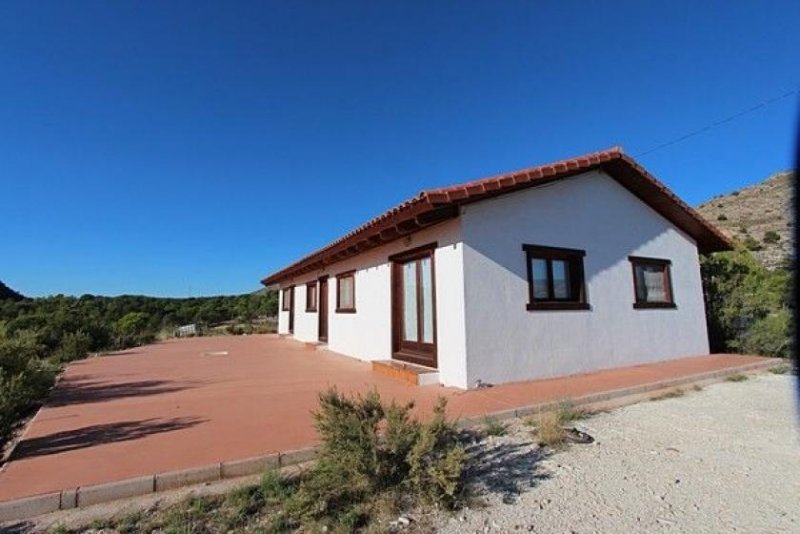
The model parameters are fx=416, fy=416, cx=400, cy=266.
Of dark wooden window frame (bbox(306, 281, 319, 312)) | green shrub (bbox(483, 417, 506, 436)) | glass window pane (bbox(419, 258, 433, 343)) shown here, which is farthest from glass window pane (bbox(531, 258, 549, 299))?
dark wooden window frame (bbox(306, 281, 319, 312))

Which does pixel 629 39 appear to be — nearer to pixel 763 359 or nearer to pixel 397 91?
pixel 397 91

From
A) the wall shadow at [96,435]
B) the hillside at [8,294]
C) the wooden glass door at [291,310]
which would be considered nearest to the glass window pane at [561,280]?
the wall shadow at [96,435]

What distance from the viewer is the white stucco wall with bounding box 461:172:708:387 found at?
6781 mm

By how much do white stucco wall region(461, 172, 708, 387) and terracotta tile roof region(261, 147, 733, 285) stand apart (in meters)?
0.24

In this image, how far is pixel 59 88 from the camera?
859 centimetres

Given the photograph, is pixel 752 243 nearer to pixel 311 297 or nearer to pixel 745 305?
pixel 745 305

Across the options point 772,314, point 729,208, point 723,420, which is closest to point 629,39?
point 772,314

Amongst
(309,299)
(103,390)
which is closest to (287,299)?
(309,299)

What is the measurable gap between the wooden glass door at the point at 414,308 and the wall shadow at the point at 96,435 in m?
3.97

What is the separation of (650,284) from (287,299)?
15659mm

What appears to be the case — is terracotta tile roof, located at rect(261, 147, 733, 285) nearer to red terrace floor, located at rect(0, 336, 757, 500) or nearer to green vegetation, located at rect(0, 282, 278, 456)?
red terrace floor, located at rect(0, 336, 757, 500)

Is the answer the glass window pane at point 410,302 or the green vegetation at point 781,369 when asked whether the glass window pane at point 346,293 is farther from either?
the green vegetation at point 781,369

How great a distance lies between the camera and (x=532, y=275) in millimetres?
7527

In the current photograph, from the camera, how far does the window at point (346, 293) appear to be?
11289 millimetres
